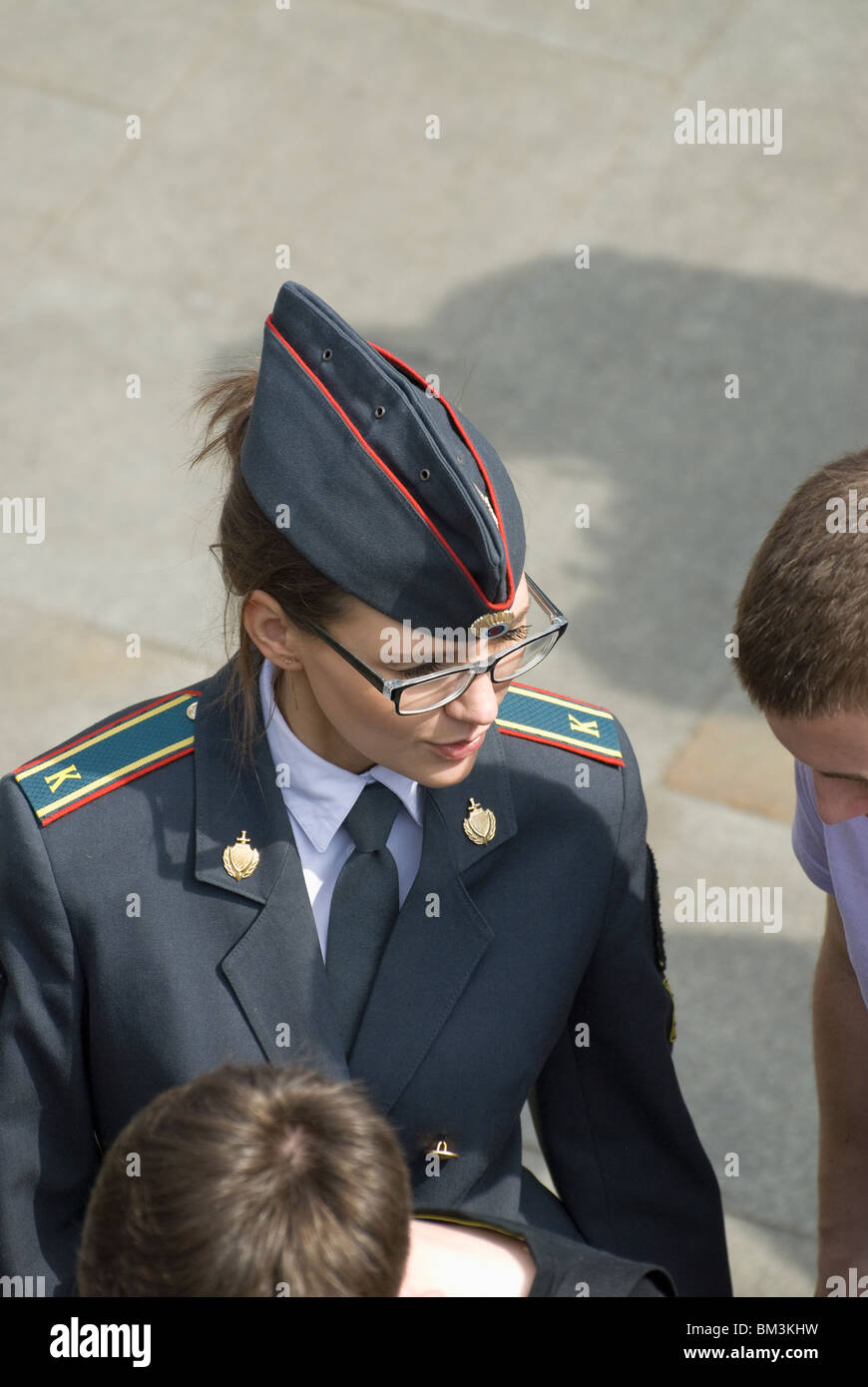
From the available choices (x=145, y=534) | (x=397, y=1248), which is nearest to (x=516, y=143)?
(x=145, y=534)

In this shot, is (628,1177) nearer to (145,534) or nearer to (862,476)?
(862,476)

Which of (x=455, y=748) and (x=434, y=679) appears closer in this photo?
(x=434, y=679)

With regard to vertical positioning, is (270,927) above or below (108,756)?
below

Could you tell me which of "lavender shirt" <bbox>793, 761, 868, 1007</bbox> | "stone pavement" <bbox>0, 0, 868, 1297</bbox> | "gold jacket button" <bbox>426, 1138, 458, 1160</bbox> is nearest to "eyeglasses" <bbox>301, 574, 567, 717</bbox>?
"lavender shirt" <bbox>793, 761, 868, 1007</bbox>

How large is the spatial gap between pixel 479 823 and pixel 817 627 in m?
0.55

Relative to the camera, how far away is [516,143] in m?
6.03

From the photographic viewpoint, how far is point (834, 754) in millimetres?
1987

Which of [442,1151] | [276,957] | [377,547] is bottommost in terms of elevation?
[442,1151]

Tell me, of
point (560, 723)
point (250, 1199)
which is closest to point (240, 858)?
point (560, 723)

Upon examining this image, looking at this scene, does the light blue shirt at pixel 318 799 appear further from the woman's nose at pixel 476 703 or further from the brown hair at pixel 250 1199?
the brown hair at pixel 250 1199

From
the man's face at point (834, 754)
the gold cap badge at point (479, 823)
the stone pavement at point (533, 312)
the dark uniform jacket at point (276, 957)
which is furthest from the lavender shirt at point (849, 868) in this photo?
the stone pavement at point (533, 312)

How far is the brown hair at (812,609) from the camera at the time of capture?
190 cm

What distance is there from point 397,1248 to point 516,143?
17.0 ft

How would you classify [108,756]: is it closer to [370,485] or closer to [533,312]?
[370,485]
